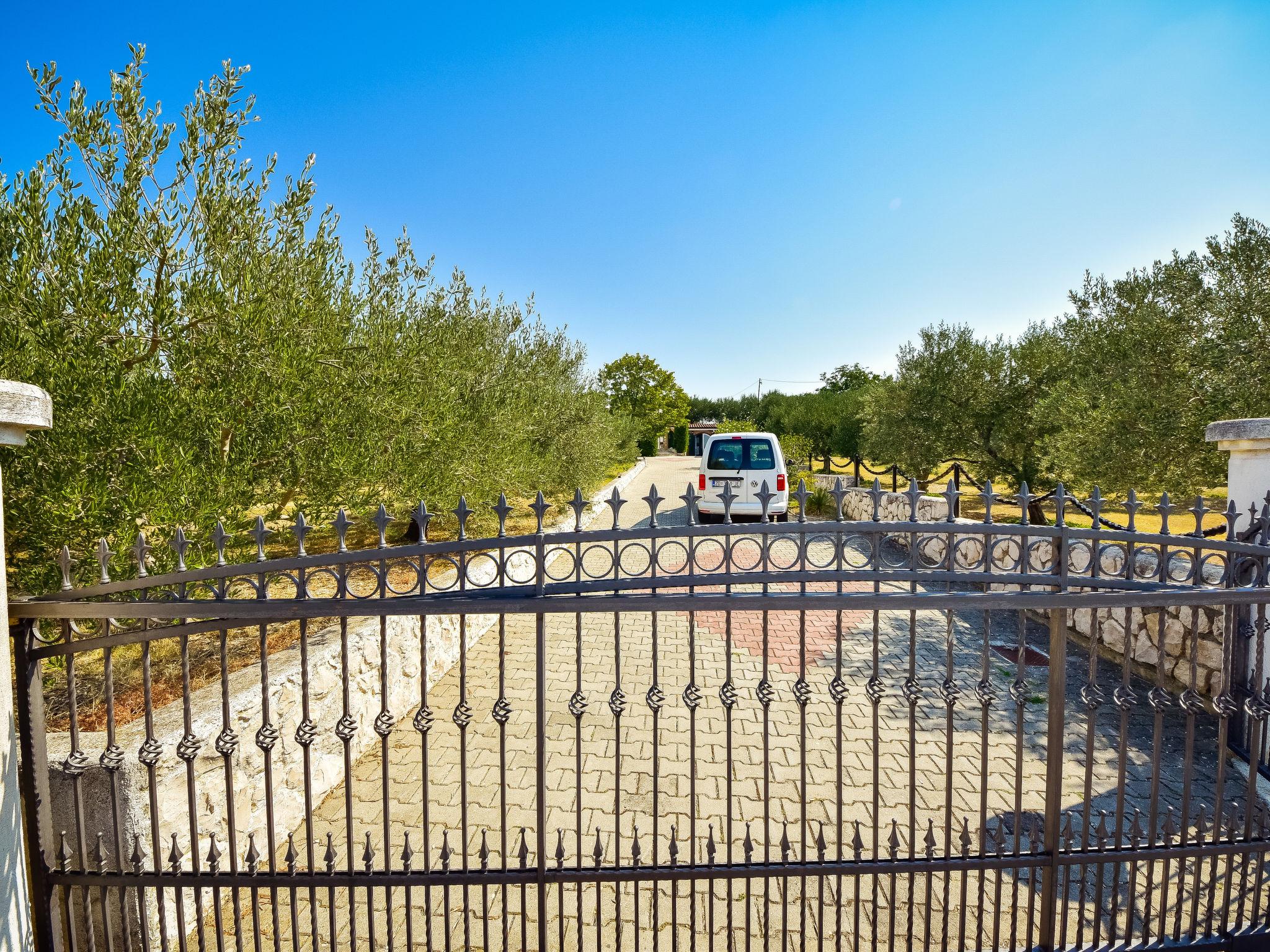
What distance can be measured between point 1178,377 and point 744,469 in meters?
6.84

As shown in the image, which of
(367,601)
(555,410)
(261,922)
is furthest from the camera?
(555,410)

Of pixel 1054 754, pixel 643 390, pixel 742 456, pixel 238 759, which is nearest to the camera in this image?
pixel 1054 754

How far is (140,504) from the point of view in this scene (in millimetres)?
3258

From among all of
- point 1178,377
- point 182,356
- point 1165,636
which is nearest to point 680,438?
point 1178,377

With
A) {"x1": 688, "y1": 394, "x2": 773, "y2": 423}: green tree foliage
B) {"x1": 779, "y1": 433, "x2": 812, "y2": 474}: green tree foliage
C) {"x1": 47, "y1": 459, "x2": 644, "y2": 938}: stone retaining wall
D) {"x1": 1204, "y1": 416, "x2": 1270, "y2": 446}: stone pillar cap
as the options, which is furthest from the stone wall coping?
{"x1": 688, "y1": 394, "x2": 773, "y2": 423}: green tree foliage

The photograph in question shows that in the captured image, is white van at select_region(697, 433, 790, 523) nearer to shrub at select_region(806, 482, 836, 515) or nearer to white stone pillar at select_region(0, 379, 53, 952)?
shrub at select_region(806, 482, 836, 515)

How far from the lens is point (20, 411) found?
2.06 meters

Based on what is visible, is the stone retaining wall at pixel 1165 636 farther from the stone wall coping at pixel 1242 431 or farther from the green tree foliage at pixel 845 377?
the green tree foliage at pixel 845 377

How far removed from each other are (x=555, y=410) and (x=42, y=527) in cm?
969

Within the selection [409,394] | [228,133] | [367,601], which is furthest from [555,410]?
[367,601]

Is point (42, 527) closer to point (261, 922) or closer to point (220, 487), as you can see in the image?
point (220, 487)

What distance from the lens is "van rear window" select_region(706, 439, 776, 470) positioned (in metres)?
12.2

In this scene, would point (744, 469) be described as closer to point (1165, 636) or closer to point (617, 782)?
point (1165, 636)

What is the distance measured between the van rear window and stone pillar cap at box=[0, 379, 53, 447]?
10.9m
